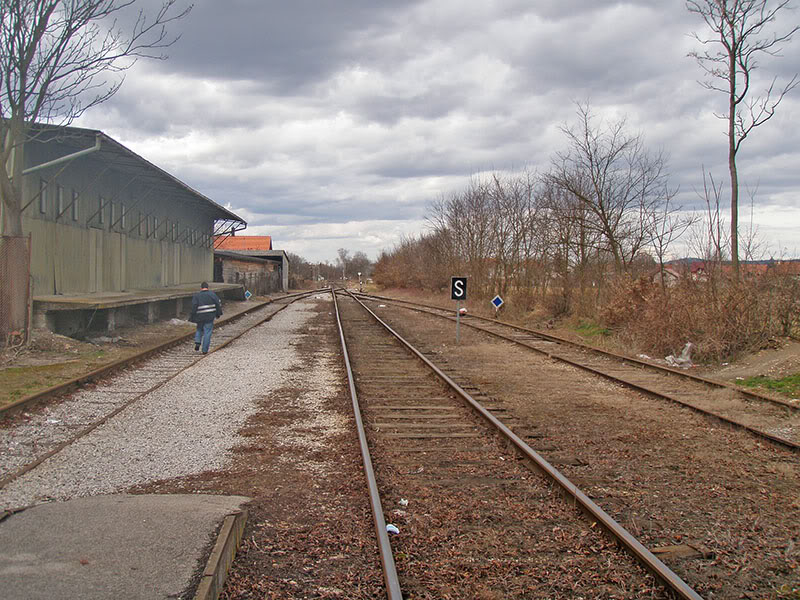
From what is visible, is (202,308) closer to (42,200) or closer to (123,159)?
(42,200)

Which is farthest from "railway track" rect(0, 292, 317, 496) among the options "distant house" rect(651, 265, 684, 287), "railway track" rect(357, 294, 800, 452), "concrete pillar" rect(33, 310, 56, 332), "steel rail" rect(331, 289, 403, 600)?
"distant house" rect(651, 265, 684, 287)

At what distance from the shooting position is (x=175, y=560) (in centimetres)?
393

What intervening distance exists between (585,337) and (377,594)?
1767 cm

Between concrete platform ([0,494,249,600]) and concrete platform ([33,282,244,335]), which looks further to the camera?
concrete platform ([33,282,244,335])

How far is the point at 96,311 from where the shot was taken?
740 inches

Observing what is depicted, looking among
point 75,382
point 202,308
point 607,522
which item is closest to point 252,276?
point 202,308

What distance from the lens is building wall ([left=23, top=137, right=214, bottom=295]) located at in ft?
55.5

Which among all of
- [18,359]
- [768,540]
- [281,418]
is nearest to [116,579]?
[768,540]

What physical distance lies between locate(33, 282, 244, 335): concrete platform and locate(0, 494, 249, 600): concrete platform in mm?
11310

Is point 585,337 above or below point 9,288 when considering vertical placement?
below

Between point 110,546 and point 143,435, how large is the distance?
12.1ft

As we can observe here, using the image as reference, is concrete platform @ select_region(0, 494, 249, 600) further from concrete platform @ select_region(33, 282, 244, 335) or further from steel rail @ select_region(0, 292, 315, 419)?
concrete platform @ select_region(33, 282, 244, 335)

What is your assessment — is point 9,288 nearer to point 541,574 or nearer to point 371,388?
point 371,388

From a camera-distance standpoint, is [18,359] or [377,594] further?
[18,359]
